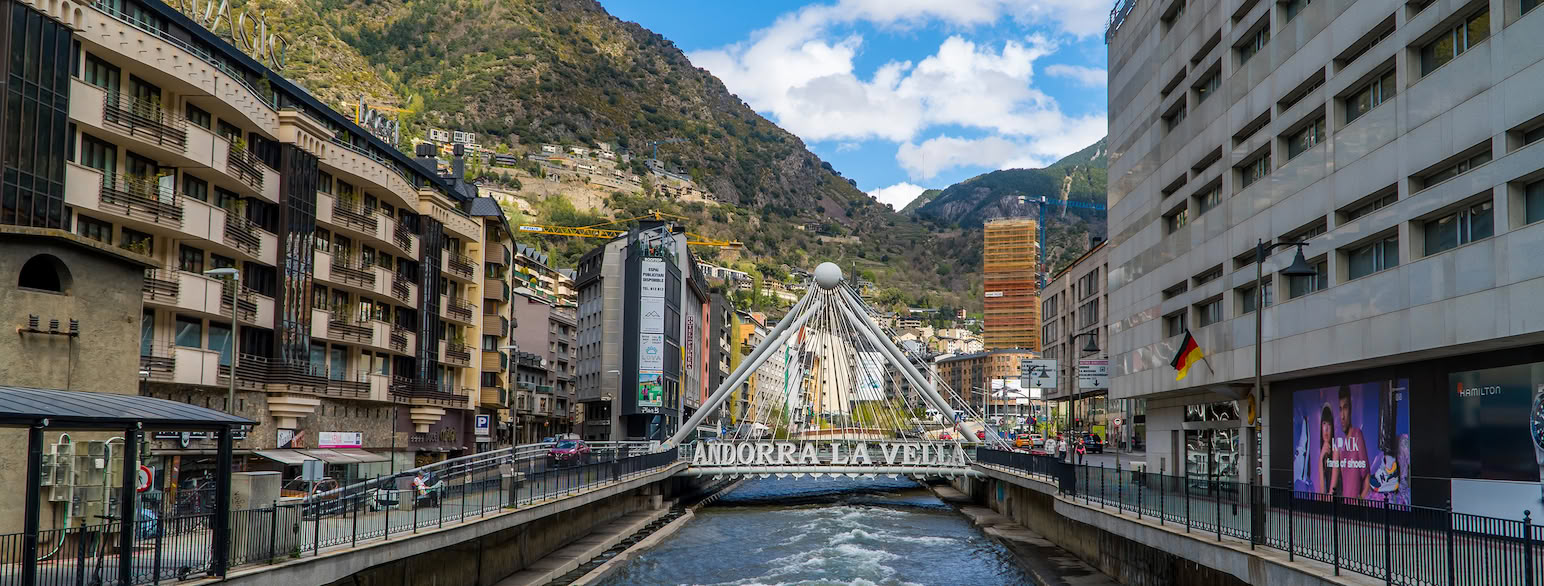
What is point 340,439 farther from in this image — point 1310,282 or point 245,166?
point 1310,282

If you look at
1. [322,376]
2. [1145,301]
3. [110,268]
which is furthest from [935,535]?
[110,268]

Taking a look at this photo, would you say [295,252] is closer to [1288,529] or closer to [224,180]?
[224,180]

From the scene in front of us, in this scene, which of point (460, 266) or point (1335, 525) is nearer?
point (1335, 525)

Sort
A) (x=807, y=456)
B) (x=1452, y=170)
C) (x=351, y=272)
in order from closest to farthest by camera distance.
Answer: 1. (x=1452, y=170)
2. (x=351, y=272)
3. (x=807, y=456)

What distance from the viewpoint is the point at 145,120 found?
3803 cm

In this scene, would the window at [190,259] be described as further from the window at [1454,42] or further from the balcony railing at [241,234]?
the window at [1454,42]

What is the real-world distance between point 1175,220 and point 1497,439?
2427 centimetres

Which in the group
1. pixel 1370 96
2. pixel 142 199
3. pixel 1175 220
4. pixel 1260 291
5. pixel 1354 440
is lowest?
pixel 1354 440

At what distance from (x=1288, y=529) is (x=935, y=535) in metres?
37.0

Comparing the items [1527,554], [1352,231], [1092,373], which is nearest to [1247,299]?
[1352,231]

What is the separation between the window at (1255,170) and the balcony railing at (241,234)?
34.3 m

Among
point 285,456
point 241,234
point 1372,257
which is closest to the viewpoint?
point 1372,257

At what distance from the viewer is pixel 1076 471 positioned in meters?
41.9

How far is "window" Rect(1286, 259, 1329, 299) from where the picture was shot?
119ft
